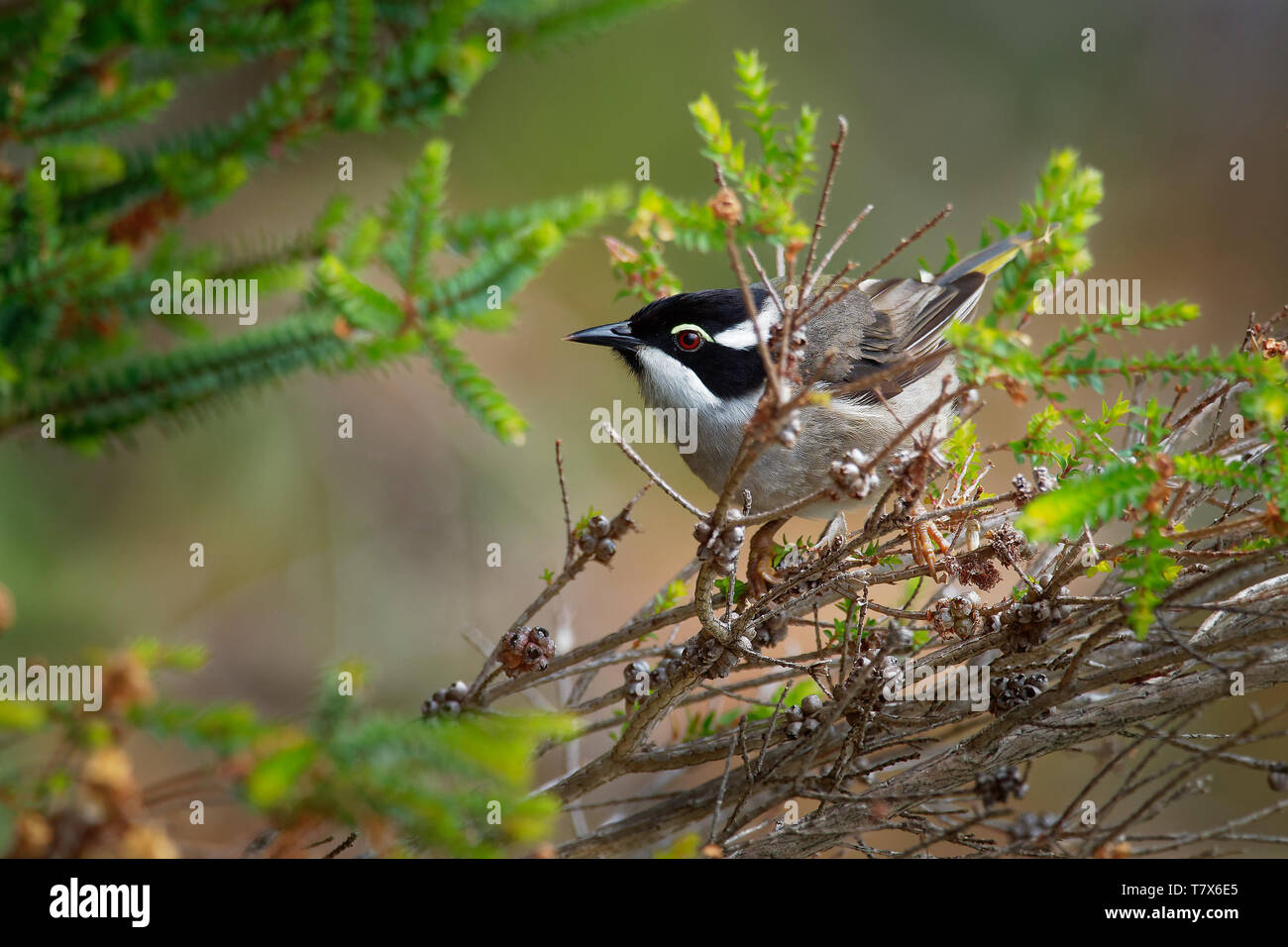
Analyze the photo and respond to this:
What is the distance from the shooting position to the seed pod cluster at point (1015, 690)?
2.23 m

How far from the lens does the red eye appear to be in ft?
11.6

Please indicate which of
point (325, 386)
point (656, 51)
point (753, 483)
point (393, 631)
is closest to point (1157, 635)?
point (753, 483)

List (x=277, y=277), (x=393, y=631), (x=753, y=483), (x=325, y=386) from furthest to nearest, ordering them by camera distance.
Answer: (x=325, y=386) → (x=393, y=631) → (x=753, y=483) → (x=277, y=277)

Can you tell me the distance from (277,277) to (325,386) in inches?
156

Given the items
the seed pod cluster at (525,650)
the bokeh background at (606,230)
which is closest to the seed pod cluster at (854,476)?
the seed pod cluster at (525,650)

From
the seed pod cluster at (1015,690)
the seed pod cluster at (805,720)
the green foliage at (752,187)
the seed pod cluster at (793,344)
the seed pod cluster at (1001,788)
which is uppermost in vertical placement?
the green foliage at (752,187)

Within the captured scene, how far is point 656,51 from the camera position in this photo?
7.21 metres

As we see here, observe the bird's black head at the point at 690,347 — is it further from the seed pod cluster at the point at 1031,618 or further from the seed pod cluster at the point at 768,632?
the seed pod cluster at the point at 1031,618

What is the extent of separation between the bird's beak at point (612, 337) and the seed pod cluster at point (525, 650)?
51.2 inches

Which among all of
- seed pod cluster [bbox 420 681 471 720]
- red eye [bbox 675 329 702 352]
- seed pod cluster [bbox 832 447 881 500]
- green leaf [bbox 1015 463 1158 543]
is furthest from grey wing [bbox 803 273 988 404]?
green leaf [bbox 1015 463 1158 543]

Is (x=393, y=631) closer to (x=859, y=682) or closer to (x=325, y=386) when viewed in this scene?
(x=325, y=386)

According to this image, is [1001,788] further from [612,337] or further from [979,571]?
[612,337]

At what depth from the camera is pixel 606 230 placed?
725 cm

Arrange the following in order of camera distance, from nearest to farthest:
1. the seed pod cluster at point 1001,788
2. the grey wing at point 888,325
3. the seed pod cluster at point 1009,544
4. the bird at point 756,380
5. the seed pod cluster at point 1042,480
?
the seed pod cluster at point 1001,788
the seed pod cluster at point 1042,480
the seed pod cluster at point 1009,544
the bird at point 756,380
the grey wing at point 888,325
